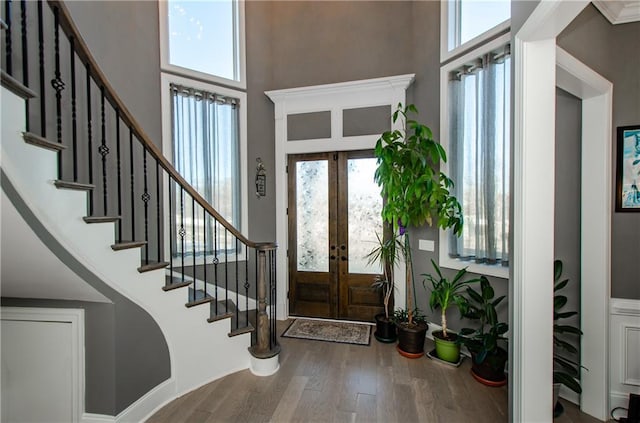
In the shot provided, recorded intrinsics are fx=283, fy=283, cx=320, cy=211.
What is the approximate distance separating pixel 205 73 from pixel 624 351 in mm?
4750

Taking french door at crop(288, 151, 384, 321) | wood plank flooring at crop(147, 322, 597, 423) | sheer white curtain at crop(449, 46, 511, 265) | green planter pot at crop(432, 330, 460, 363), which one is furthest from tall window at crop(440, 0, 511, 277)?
wood plank flooring at crop(147, 322, 597, 423)

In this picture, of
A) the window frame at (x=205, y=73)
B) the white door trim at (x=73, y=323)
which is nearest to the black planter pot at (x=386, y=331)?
the white door trim at (x=73, y=323)

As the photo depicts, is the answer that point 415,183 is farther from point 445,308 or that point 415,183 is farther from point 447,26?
point 447,26

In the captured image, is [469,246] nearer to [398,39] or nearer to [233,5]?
[398,39]

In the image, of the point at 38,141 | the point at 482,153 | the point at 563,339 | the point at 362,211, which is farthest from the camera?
the point at 362,211

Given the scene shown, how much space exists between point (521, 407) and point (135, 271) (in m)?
2.59

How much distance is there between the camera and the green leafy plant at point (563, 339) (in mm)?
1917

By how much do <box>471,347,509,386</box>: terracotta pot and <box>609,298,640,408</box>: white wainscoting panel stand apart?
0.66 meters

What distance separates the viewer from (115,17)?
2.78 metres

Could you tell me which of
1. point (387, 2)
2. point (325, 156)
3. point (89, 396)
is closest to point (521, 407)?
point (89, 396)

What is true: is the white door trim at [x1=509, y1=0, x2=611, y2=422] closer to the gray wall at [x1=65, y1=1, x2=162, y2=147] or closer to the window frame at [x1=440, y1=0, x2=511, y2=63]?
the window frame at [x1=440, y1=0, x2=511, y2=63]

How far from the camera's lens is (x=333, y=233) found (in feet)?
12.3

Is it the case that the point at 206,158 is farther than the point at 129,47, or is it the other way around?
the point at 206,158

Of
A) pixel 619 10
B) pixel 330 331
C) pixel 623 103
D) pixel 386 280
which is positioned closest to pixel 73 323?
pixel 330 331
